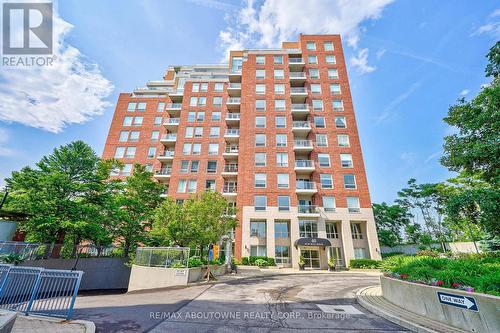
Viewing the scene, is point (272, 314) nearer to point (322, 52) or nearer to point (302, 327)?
point (302, 327)

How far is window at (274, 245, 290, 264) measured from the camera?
90.0ft

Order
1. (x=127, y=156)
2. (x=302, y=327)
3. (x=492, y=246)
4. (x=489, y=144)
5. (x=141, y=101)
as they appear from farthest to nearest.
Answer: (x=141, y=101), (x=127, y=156), (x=492, y=246), (x=489, y=144), (x=302, y=327)

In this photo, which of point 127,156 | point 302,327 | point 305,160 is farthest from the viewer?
point 127,156

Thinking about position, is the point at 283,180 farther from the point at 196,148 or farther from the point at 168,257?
the point at 168,257

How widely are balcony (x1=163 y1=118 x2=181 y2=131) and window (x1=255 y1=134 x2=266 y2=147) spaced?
15.2m

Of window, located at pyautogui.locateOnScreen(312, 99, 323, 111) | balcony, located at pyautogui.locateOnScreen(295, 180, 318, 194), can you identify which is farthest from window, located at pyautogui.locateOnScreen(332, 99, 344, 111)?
balcony, located at pyautogui.locateOnScreen(295, 180, 318, 194)

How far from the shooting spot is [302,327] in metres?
6.07

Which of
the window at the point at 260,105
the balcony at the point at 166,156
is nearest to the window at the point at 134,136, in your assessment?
the balcony at the point at 166,156

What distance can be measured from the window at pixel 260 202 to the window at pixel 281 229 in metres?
2.68

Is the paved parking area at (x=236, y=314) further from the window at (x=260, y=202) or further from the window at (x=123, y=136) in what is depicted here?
the window at (x=123, y=136)

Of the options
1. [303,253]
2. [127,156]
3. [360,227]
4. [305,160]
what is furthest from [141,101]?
[360,227]

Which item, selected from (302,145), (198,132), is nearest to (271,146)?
(302,145)

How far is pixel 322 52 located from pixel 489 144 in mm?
33547

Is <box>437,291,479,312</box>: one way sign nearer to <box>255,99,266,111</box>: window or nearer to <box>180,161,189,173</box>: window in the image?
<box>255,99,266,111</box>: window
